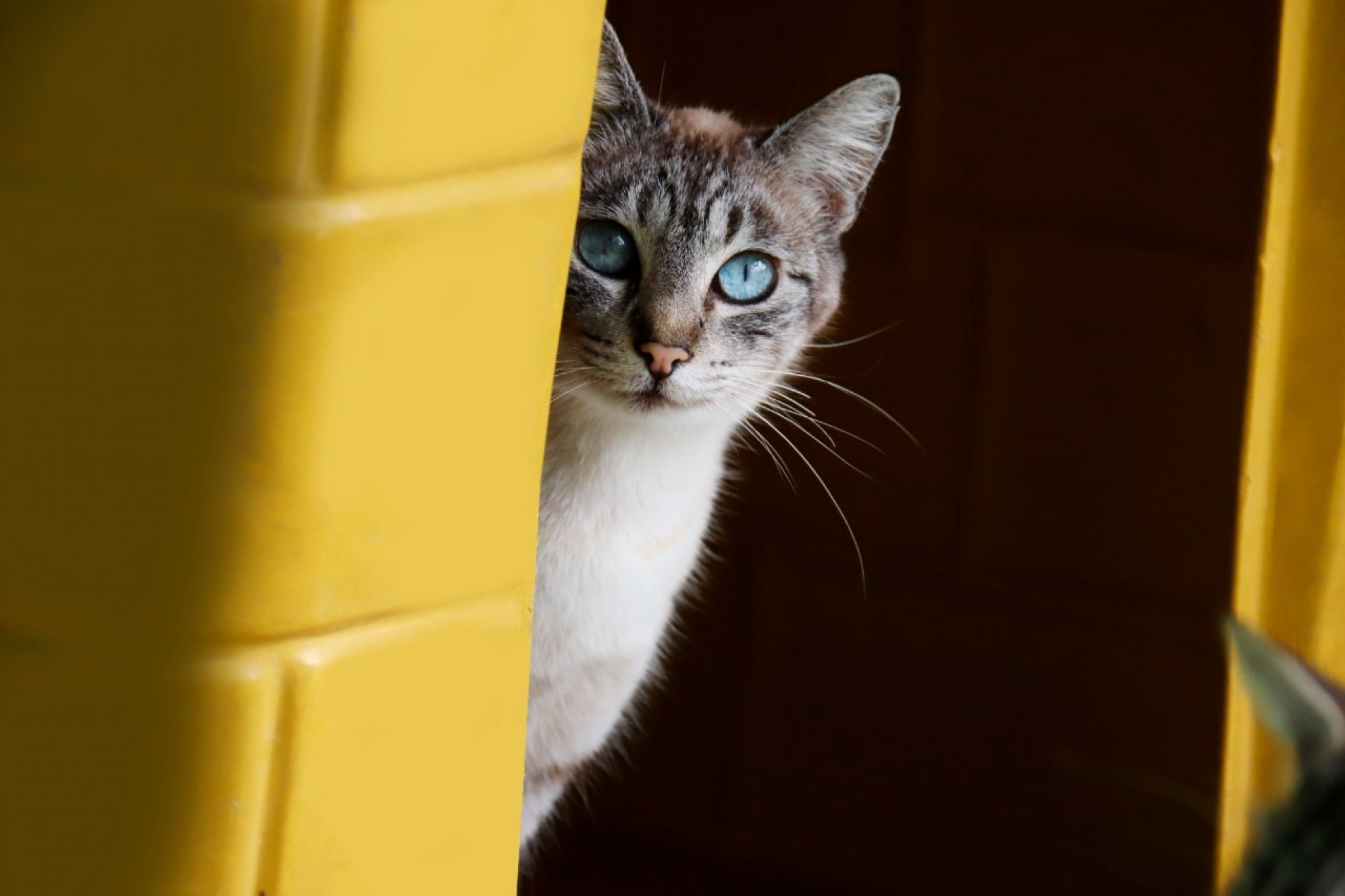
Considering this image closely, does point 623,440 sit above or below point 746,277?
below

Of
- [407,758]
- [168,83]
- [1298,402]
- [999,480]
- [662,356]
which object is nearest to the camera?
[168,83]

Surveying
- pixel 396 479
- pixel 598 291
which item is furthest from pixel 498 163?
pixel 598 291

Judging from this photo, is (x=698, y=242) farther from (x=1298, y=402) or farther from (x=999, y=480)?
(x=999, y=480)

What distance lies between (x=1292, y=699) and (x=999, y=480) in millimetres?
1147

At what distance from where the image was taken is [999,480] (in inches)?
71.1

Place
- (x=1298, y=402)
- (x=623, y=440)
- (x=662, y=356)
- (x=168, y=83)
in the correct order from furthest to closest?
(x=623, y=440)
(x=662, y=356)
(x=1298, y=402)
(x=168, y=83)

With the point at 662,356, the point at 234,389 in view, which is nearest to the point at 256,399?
the point at 234,389

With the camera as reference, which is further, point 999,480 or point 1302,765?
point 999,480

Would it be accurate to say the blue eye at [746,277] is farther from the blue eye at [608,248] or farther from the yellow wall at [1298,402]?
the yellow wall at [1298,402]

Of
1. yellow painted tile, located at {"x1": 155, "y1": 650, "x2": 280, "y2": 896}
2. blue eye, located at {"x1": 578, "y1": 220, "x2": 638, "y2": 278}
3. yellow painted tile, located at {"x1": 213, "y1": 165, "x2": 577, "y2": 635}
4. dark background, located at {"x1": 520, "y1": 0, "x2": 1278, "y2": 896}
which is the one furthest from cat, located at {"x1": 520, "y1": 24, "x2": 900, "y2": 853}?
yellow painted tile, located at {"x1": 155, "y1": 650, "x2": 280, "y2": 896}

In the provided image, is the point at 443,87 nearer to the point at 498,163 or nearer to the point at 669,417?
the point at 498,163

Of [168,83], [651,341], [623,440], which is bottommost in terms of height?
[623,440]

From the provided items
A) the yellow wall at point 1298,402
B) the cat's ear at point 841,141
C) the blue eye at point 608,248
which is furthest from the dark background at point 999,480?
the blue eye at point 608,248

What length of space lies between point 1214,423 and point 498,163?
1.19 m
